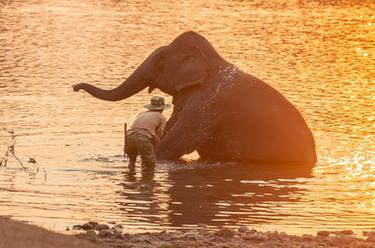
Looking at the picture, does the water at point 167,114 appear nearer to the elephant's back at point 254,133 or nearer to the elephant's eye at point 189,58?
the elephant's back at point 254,133

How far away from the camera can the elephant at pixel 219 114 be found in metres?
22.3

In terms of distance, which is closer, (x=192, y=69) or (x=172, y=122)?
(x=192, y=69)

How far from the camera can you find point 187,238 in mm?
15367

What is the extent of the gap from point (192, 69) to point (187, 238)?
751cm

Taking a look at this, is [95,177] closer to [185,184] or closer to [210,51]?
[185,184]

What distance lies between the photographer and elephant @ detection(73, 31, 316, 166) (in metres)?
22.3

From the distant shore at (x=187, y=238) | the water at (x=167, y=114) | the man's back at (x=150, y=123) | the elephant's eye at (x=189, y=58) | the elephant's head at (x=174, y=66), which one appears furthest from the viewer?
the elephant's eye at (x=189, y=58)

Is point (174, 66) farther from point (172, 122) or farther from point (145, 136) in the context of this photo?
point (145, 136)

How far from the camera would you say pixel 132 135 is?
21.0 meters

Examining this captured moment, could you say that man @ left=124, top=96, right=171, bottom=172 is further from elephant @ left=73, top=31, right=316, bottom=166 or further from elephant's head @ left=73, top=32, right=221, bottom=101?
elephant's head @ left=73, top=32, right=221, bottom=101

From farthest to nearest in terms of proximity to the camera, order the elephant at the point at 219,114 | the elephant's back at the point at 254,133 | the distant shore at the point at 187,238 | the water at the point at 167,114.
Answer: the elephant's back at the point at 254,133
the elephant at the point at 219,114
the water at the point at 167,114
the distant shore at the point at 187,238

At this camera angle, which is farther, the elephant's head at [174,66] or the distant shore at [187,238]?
the elephant's head at [174,66]

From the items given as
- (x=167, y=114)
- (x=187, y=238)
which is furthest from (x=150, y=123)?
(x=187, y=238)

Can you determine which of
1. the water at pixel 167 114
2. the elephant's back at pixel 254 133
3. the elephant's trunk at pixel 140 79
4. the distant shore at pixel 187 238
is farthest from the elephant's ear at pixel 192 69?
the distant shore at pixel 187 238
